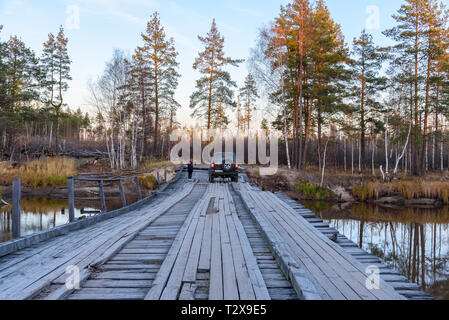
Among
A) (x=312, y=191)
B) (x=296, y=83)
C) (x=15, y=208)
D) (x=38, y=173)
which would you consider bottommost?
(x=312, y=191)

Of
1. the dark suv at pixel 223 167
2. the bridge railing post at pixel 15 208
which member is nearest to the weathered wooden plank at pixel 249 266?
the bridge railing post at pixel 15 208

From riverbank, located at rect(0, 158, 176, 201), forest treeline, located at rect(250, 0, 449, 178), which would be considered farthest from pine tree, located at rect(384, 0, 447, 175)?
riverbank, located at rect(0, 158, 176, 201)

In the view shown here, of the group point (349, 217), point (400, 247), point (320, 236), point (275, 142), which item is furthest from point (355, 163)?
point (320, 236)

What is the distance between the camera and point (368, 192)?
19500mm

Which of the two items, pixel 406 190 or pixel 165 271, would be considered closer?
pixel 165 271

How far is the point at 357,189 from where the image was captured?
19.8 meters

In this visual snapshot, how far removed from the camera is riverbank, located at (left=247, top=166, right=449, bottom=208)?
735 inches

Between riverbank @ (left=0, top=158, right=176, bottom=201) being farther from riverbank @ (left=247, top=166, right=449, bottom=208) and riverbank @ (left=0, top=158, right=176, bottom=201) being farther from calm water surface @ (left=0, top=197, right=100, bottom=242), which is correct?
riverbank @ (left=247, top=166, right=449, bottom=208)

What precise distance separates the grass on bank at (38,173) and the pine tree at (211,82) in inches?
561

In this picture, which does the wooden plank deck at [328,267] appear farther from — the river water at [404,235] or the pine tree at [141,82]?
the pine tree at [141,82]

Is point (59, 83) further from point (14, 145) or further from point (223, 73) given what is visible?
point (223, 73)

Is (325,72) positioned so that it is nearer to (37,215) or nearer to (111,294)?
(37,215)

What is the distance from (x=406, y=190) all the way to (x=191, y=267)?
63.8ft

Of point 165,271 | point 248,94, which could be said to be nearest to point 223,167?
point 165,271
